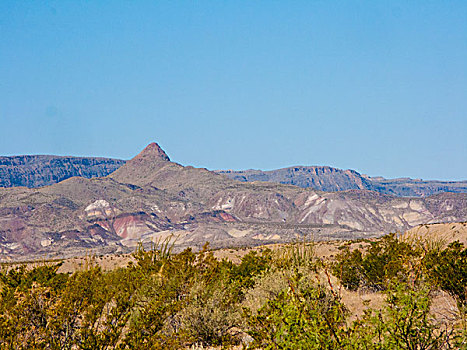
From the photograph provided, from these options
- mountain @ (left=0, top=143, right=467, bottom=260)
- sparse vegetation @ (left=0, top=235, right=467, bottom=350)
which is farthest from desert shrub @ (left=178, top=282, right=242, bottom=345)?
mountain @ (left=0, top=143, right=467, bottom=260)

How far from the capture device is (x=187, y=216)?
171875 mm

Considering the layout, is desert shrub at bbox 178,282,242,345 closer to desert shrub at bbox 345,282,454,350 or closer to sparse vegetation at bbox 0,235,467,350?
sparse vegetation at bbox 0,235,467,350

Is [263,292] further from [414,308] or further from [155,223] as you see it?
[155,223]

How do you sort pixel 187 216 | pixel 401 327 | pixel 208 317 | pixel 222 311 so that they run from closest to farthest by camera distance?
pixel 401 327 < pixel 208 317 < pixel 222 311 < pixel 187 216

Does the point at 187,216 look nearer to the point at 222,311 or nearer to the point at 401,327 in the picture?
the point at 222,311

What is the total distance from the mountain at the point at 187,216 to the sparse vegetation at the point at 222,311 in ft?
336

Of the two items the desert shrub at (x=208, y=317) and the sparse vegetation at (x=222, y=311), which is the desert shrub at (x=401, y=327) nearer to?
the sparse vegetation at (x=222, y=311)

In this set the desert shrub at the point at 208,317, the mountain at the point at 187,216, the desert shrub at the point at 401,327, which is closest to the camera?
the desert shrub at the point at 401,327

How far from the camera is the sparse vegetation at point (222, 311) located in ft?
23.0

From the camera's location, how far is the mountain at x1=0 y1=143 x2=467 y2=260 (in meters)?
133

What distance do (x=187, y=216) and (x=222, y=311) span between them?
159m

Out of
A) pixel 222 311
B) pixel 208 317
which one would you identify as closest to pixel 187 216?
pixel 222 311

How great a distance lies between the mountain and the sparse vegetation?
102 meters

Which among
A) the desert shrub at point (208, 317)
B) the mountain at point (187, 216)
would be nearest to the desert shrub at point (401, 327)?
the desert shrub at point (208, 317)
